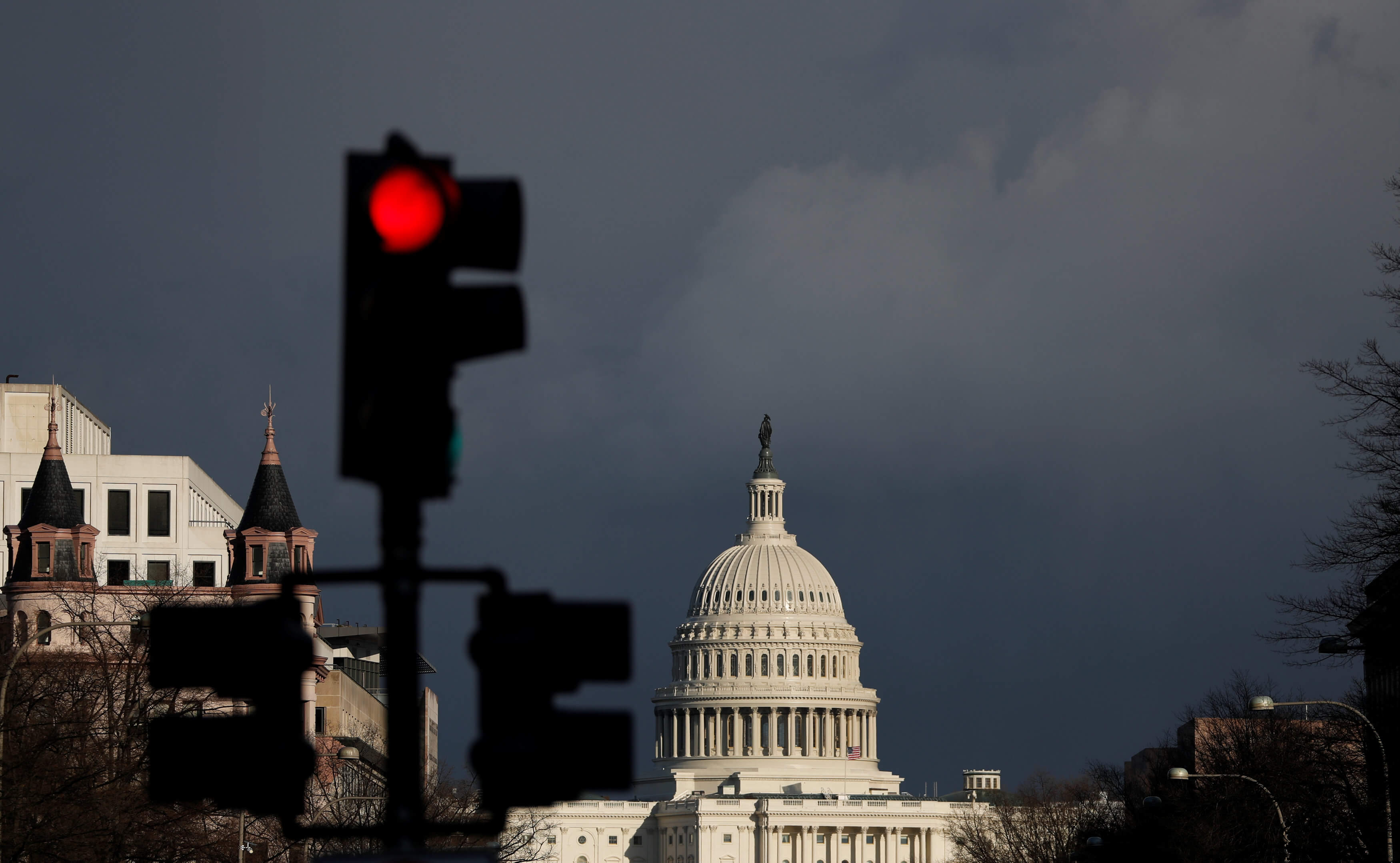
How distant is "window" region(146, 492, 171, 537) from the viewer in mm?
115000

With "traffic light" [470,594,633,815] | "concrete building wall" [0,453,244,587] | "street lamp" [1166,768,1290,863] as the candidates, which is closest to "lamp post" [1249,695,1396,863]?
"street lamp" [1166,768,1290,863]

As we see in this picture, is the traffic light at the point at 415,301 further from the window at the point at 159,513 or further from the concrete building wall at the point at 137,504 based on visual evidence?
the window at the point at 159,513

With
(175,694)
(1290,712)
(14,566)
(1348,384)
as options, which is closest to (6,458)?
(14,566)

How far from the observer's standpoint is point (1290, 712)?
108 m

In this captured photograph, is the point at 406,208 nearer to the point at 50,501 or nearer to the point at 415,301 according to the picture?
the point at 415,301

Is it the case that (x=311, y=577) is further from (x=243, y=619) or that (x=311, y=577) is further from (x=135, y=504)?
(x=135, y=504)

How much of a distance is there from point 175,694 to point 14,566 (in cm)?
5162

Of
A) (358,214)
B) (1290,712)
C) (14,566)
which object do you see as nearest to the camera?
(358,214)

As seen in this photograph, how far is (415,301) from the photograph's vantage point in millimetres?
8812

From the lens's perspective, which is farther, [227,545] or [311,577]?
[227,545]

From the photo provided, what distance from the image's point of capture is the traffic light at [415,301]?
8.69 m

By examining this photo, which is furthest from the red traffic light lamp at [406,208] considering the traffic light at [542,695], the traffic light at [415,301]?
the traffic light at [542,695]

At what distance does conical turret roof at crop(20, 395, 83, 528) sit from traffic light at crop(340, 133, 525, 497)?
306ft

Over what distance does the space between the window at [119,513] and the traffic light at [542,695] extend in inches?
4243
